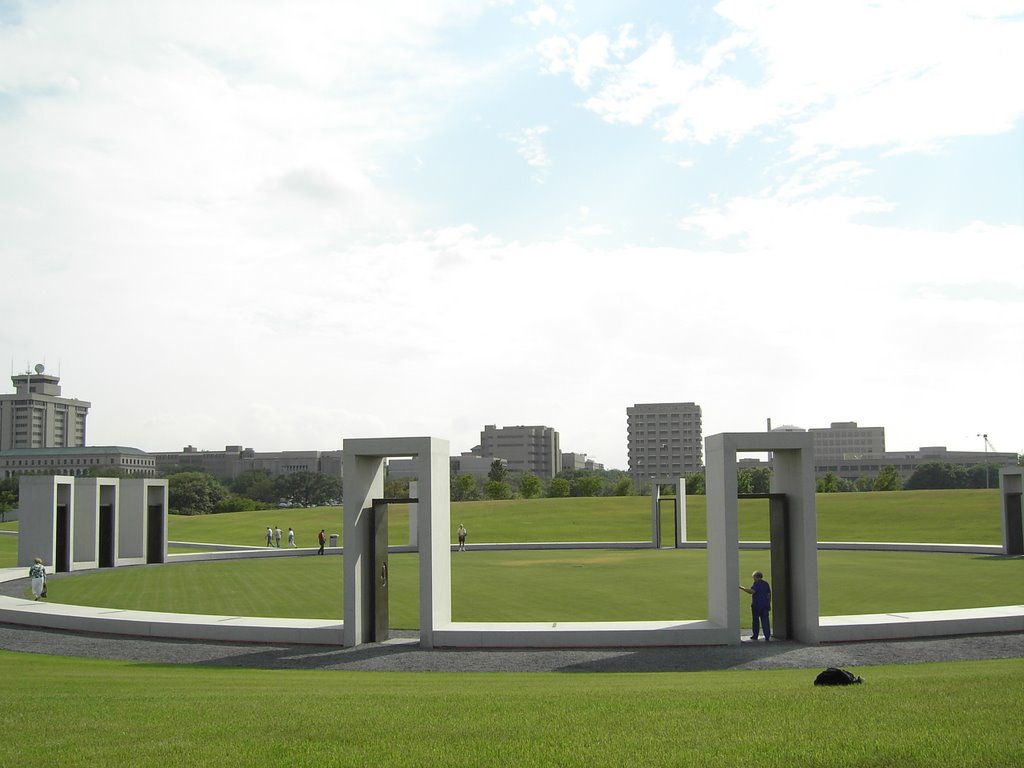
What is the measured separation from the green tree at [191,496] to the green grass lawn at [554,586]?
72987 mm

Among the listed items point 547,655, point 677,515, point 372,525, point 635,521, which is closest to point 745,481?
point 635,521

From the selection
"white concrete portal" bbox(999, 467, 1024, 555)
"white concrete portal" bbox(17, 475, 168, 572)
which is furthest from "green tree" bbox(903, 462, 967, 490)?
"white concrete portal" bbox(17, 475, 168, 572)

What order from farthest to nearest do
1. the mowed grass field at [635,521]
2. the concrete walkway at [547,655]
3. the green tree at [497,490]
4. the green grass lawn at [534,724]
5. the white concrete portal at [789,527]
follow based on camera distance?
the green tree at [497,490] < the mowed grass field at [635,521] < the white concrete portal at [789,527] < the concrete walkway at [547,655] < the green grass lawn at [534,724]

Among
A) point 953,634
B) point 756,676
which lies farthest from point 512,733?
point 953,634

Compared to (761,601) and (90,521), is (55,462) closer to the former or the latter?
(90,521)

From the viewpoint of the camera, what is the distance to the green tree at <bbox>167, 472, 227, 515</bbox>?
4405 inches

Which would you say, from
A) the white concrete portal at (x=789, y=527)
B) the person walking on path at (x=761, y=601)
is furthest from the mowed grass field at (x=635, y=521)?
the person walking on path at (x=761, y=601)

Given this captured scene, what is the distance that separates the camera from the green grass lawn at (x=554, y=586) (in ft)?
81.1

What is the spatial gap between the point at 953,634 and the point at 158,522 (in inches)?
1498

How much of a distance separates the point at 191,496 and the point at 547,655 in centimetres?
10253

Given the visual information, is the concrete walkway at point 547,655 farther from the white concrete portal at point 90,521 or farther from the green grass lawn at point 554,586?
the white concrete portal at point 90,521

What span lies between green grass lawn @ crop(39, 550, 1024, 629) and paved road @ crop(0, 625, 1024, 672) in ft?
12.9

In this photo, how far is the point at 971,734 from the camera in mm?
8383

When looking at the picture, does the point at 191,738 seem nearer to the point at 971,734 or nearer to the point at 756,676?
the point at 971,734
